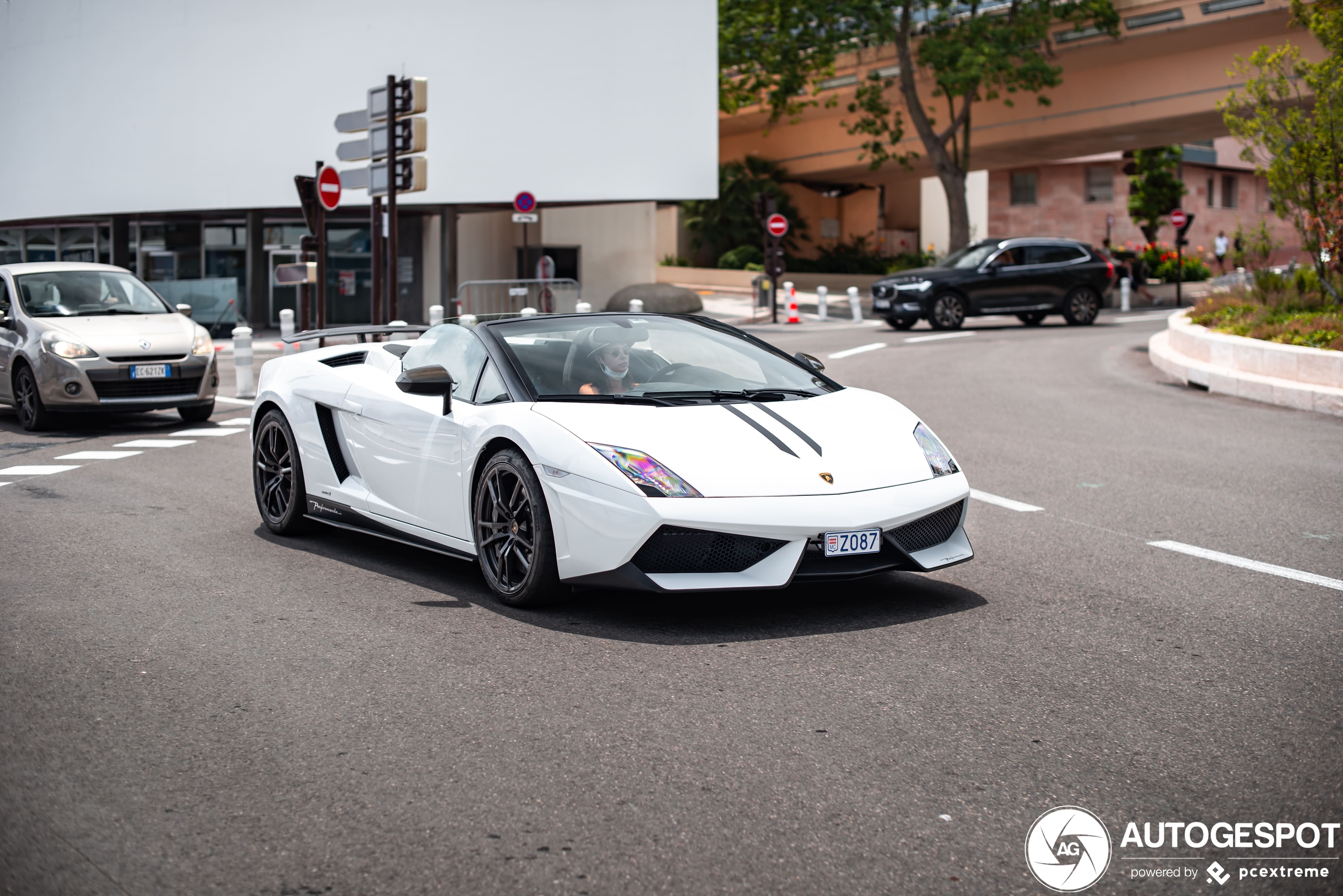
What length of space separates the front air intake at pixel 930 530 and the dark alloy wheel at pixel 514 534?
1.41 meters

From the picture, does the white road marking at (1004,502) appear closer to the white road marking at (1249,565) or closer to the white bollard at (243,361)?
the white road marking at (1249,565)

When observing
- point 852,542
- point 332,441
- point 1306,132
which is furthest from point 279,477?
point 1306,132

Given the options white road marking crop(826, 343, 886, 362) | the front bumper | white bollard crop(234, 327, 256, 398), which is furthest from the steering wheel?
white road marking crop(826, 343, 886, 362)

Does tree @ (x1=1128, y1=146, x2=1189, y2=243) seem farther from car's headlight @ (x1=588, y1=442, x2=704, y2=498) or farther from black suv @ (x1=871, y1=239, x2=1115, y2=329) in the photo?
car's headlight @ (x1=588, y1=442, x2=704, y2=498)

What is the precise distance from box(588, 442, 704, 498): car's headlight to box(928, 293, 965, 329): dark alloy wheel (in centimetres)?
2422

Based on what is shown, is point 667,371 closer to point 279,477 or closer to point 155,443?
point 279,477

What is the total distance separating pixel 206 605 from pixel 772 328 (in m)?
26.6

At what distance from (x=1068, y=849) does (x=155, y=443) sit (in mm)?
11123

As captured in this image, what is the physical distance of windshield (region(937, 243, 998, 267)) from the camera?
2956 cm

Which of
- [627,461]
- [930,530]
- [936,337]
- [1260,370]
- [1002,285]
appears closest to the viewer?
[627,461]

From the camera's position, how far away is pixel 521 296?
2848cm

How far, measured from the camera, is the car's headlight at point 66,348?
1348 cm

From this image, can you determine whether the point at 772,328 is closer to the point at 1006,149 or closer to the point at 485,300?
the point at 485,300

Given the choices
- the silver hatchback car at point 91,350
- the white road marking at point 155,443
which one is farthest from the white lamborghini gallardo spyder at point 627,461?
the silver hatchback car at point 91,350
